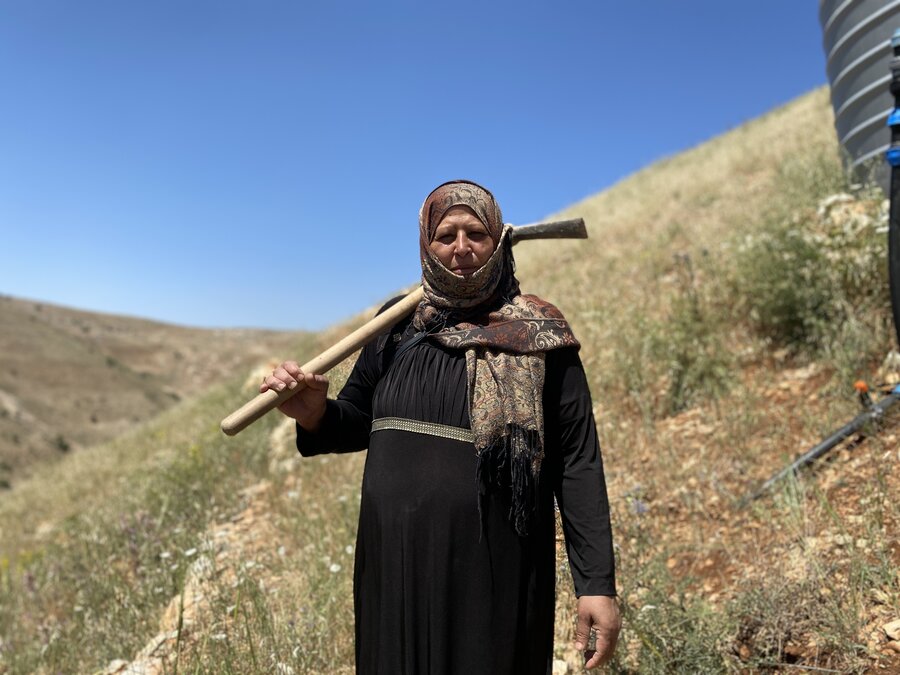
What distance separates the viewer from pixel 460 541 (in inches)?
66.0

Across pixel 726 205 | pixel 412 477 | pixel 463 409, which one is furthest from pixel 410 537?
pixel 726 205

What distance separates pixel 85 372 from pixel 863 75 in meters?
33.2

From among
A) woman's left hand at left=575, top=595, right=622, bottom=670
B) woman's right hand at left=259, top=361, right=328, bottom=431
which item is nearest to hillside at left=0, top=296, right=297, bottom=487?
woman's right hand at left=259, top=361, right=328, bottom=431

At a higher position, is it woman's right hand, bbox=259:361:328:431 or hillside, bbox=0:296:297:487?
hillside, bbox=0:296:297:487

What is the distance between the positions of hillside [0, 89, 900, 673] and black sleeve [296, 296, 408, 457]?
0.31 meters

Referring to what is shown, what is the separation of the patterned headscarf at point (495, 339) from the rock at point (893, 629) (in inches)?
55.1

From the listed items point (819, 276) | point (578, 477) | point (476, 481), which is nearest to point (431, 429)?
point (476, 481)

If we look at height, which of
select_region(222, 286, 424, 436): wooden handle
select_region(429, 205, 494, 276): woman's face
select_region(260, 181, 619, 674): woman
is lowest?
select_region(260, 181, 619, 674): woman

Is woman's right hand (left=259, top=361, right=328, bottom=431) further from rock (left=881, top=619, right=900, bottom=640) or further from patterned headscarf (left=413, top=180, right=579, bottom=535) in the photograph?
rock (left=881, top=619, right=900, bottom=640)

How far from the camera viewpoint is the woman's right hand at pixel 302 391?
1.79m

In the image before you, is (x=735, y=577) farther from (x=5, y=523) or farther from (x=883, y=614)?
(x=5, y=523)

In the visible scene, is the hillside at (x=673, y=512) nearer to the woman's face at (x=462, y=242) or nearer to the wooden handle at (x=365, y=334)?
the wooden handle at (x=365, y=334)

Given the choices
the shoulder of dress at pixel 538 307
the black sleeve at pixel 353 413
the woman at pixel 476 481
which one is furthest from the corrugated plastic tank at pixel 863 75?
the black sleeve at pixel 353 413

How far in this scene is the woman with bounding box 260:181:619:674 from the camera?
1.65 metres
